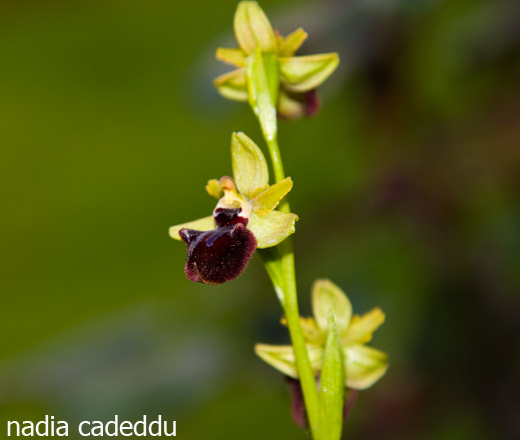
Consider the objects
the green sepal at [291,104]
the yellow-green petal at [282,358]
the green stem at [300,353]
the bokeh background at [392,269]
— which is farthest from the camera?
the bokeh background at [392,269]

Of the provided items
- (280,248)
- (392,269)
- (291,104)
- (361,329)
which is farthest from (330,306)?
(392,269)

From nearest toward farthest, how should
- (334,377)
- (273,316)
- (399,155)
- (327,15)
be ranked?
1. (334,377)
2. (327,15)
3. (273,316)
4. (399,155)

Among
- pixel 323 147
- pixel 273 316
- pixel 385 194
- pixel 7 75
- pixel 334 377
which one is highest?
pixel 7 75

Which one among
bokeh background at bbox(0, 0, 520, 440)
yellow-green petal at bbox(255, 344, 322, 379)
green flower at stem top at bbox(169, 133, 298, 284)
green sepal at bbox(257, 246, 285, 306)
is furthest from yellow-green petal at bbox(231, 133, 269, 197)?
bokeh background at bbox(0, 0, 520, 440)

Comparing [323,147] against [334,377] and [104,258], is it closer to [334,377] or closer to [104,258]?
[104,258]

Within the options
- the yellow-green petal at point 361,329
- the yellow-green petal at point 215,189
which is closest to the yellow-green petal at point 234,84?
the yellow-green petal at point 215,189

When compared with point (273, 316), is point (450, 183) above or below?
above

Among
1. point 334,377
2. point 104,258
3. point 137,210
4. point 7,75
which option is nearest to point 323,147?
point 137,210

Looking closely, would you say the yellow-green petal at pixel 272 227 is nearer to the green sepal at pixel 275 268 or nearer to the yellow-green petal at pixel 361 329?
the green sepal at pixel 275 268
